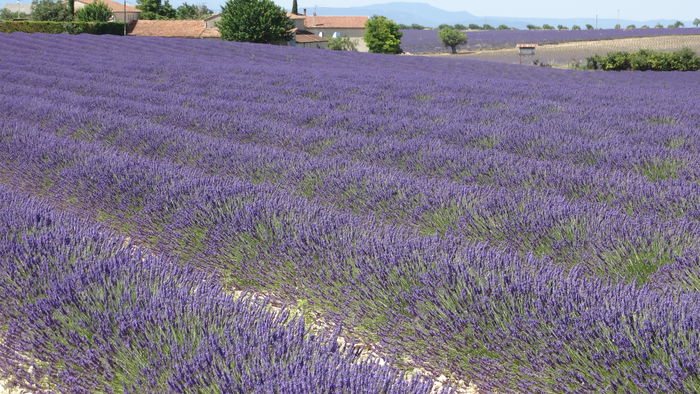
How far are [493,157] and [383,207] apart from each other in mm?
1248

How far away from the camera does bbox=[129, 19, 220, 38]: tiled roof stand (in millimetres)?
40375

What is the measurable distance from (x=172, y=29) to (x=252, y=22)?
11.0 meters

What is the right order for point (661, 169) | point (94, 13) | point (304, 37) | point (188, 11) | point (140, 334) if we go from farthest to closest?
point (188, 11)
point (304, 37)
point (94, 13)
point (661, 169)
point (140, 334)

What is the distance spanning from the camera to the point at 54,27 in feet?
100

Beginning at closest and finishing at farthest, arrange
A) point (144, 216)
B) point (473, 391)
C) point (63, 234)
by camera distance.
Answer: point (473, 391) → point (63, 234) → point (144, 216)

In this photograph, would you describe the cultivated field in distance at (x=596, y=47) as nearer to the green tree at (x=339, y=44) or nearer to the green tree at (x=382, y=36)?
the green tree at (x=382, y=36)

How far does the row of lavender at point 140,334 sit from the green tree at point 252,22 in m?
Result: 31.2

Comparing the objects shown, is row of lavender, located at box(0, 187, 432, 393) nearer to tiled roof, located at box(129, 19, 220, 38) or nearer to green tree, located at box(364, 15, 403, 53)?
tiled roof, located at box(129, 19, 220, 38)

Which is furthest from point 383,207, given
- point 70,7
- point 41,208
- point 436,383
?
point 70,7

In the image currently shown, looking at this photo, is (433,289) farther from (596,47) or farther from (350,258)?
(596,47)

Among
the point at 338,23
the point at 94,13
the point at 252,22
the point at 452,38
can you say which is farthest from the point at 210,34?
the point at 338,23

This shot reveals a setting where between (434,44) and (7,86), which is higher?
(434,44)

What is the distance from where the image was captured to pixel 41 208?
3.21m

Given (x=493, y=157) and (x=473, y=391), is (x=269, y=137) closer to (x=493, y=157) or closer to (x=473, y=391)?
(x=493, y=157)
